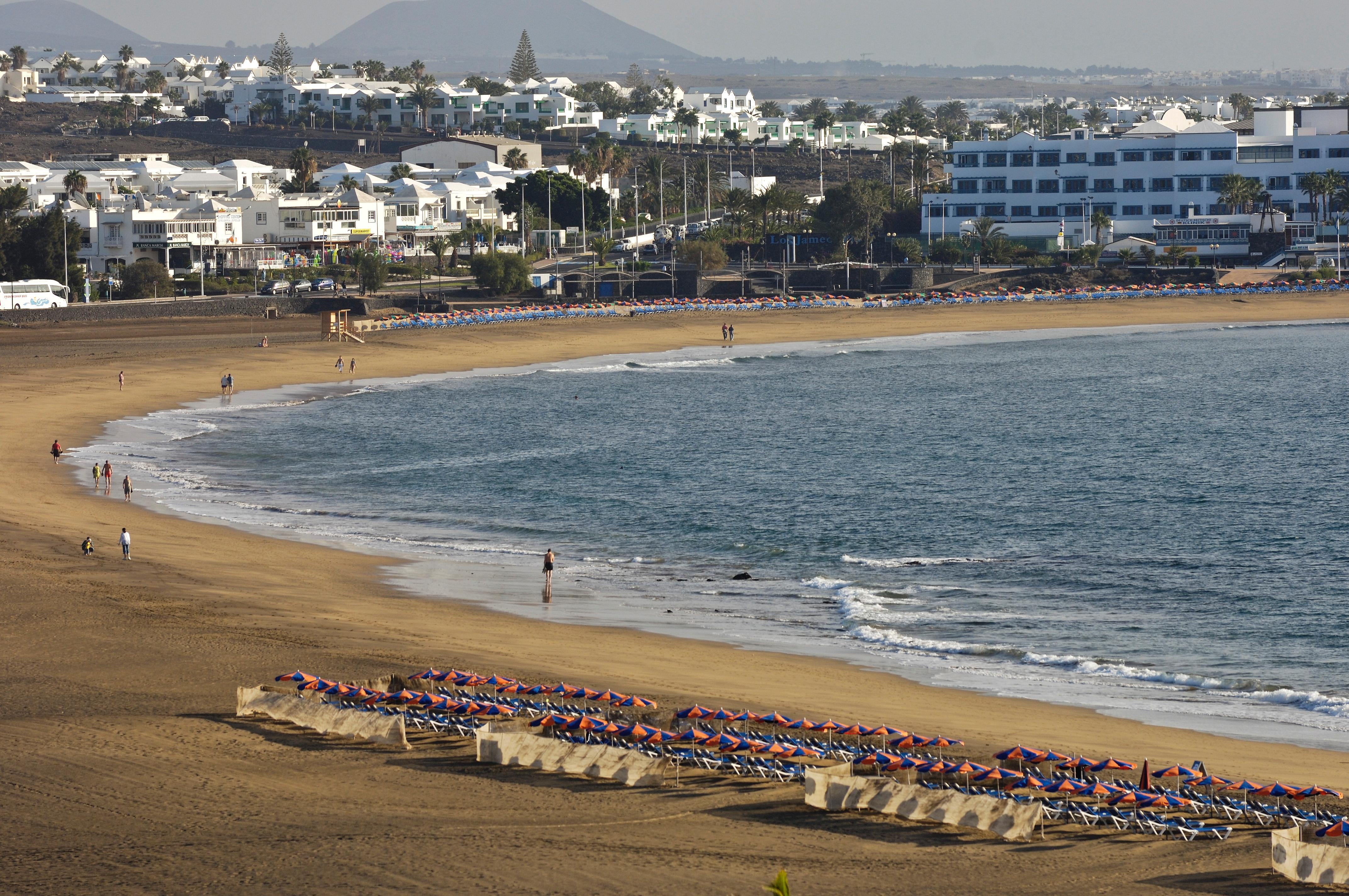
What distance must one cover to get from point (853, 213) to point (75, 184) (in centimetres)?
6461

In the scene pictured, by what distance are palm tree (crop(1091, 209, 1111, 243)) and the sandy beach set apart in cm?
10440

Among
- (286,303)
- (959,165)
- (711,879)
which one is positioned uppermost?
(959,165)

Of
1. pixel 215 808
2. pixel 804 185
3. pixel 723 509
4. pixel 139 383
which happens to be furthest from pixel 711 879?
pixel 804 185

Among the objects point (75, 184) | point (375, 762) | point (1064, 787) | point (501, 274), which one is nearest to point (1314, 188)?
point (501, 274)

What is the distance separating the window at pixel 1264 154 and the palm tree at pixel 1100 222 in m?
12.3

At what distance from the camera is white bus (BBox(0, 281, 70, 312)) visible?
9162 centimetres

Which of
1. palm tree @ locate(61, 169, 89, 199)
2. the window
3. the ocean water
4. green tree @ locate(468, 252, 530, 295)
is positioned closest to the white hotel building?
the window

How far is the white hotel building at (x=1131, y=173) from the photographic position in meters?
132

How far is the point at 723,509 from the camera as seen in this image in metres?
46.0

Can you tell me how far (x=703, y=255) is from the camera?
400 feet

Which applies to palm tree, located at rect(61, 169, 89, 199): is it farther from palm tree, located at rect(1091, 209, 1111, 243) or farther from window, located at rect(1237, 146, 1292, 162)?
window, located at rect(1237, 146, 1292, 162)

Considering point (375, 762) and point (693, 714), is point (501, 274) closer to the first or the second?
point (693, 714)

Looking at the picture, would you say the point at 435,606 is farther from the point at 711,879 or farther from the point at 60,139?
the point at 60,139

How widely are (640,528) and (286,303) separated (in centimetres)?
6167
